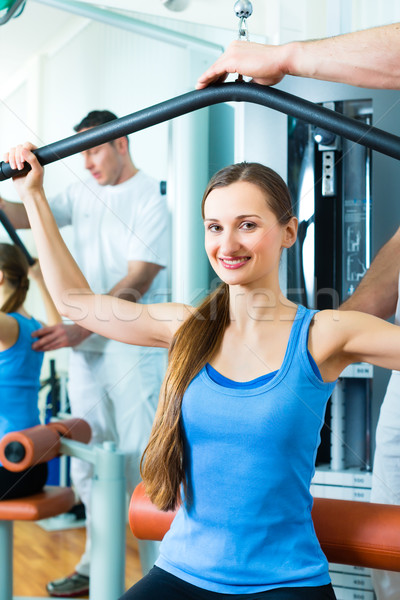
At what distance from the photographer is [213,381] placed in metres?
0.98

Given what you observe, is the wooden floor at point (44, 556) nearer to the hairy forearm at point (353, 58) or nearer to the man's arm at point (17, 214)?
the man's arm at point (17, 214)

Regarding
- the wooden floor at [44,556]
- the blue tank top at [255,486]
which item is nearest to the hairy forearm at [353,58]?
the blue tank top at [255,486]

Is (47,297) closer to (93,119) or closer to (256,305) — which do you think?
(93,119)

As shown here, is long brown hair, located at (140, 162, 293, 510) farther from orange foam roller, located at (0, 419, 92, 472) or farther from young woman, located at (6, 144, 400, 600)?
orange foam roller, located at (0, 419, 92, 472)

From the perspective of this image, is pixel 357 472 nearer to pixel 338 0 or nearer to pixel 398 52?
pixel 398 52

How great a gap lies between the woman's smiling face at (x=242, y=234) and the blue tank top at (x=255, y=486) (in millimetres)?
141

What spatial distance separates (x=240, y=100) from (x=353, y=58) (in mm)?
180

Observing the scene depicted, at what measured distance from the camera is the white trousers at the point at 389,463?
4.52 feet

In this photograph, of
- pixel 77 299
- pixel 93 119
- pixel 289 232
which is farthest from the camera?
pixel 93 119

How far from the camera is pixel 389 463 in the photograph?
1401mm

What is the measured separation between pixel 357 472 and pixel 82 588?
3.52 feet

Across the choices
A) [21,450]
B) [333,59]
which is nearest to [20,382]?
[21,450]

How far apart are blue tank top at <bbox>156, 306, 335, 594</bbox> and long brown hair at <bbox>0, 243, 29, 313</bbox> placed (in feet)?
3.97

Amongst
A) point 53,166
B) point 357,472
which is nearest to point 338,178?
point 357,472
